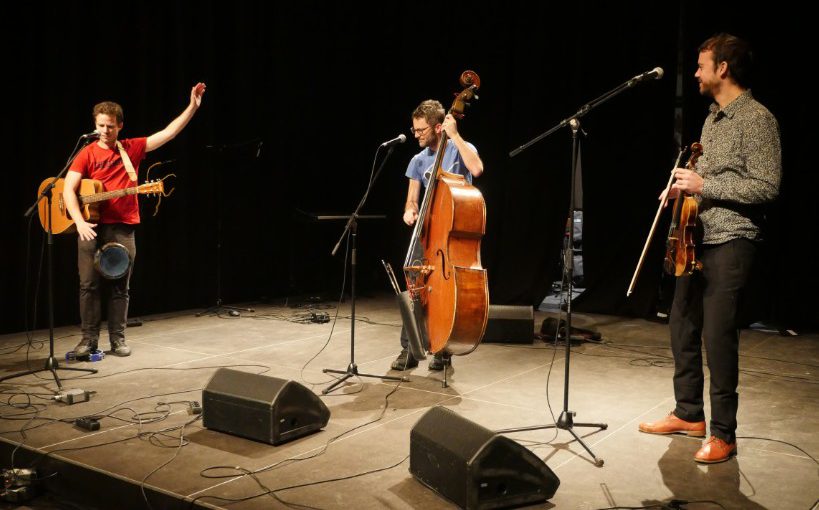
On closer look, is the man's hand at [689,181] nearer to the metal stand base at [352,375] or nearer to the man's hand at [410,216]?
the man's hand at [410,216]

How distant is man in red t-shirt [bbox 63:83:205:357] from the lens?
5.38 meters

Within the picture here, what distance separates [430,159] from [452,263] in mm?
1203

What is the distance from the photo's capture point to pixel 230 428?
375 centimetres

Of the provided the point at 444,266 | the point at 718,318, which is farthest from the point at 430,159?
the point at 718,318

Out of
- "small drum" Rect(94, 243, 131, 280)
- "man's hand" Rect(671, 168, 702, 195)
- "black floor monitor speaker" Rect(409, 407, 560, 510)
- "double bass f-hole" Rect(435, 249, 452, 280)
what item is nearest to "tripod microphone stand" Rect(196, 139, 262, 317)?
"small drum" Rect(94, 243, 131, 280)

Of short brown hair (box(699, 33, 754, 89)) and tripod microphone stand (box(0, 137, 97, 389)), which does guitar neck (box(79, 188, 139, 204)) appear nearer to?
tripod microphone stand (box(0, 137, 97, 389))

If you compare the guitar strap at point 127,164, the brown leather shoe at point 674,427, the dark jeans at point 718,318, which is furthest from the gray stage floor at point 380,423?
the guitar strap at point 127,164

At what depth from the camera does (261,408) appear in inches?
142

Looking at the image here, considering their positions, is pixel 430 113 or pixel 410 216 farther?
pixel 410 216

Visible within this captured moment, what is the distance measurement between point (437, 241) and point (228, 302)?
5091 mm

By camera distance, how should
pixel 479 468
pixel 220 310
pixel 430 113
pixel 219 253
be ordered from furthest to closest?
pixel 219 253 < pixel 220 310 < pixel 430 113 < pixel 479 468

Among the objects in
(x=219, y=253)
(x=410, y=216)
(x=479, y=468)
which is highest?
(x=410, y=216)

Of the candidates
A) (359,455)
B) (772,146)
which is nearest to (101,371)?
(359,455)

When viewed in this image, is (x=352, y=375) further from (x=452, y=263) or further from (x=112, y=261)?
(x=112, y=261)
